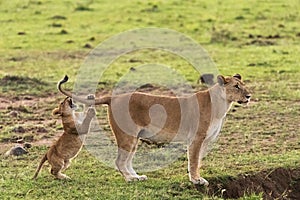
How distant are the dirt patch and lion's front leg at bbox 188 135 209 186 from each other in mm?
160

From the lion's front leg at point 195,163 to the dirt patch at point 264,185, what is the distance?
0.16 metres

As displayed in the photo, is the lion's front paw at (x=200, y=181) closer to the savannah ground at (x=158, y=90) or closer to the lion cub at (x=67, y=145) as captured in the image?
the savannah ground at (x=158, y=90)

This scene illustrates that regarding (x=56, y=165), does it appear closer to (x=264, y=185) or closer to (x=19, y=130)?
(x=264, y=185)

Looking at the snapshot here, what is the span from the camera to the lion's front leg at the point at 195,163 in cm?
760

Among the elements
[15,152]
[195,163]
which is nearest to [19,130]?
[15,152]

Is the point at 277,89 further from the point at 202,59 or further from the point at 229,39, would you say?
the point at 229,39

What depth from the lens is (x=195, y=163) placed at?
7.64 meters

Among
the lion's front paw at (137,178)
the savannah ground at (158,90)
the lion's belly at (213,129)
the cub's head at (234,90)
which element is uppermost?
the cub's head at (234,90)

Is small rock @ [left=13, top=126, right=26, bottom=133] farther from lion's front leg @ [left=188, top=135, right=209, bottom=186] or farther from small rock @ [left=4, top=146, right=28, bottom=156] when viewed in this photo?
lion's front leg @ [left=188, top=135, right=209, bottom=186]

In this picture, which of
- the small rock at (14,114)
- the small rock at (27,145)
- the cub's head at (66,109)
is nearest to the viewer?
the cub's head at (66,109)

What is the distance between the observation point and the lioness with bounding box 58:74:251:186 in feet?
25.0

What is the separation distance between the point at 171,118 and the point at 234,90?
2.28 feet

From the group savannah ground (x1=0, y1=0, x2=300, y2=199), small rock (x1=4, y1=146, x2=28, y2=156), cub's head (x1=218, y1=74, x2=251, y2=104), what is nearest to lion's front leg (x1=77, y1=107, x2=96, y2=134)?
savannah ground (x1=0, y1=0, x2=300, y2=199)

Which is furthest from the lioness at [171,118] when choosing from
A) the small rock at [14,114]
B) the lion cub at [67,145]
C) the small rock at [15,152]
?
the small rock at [14,114]
